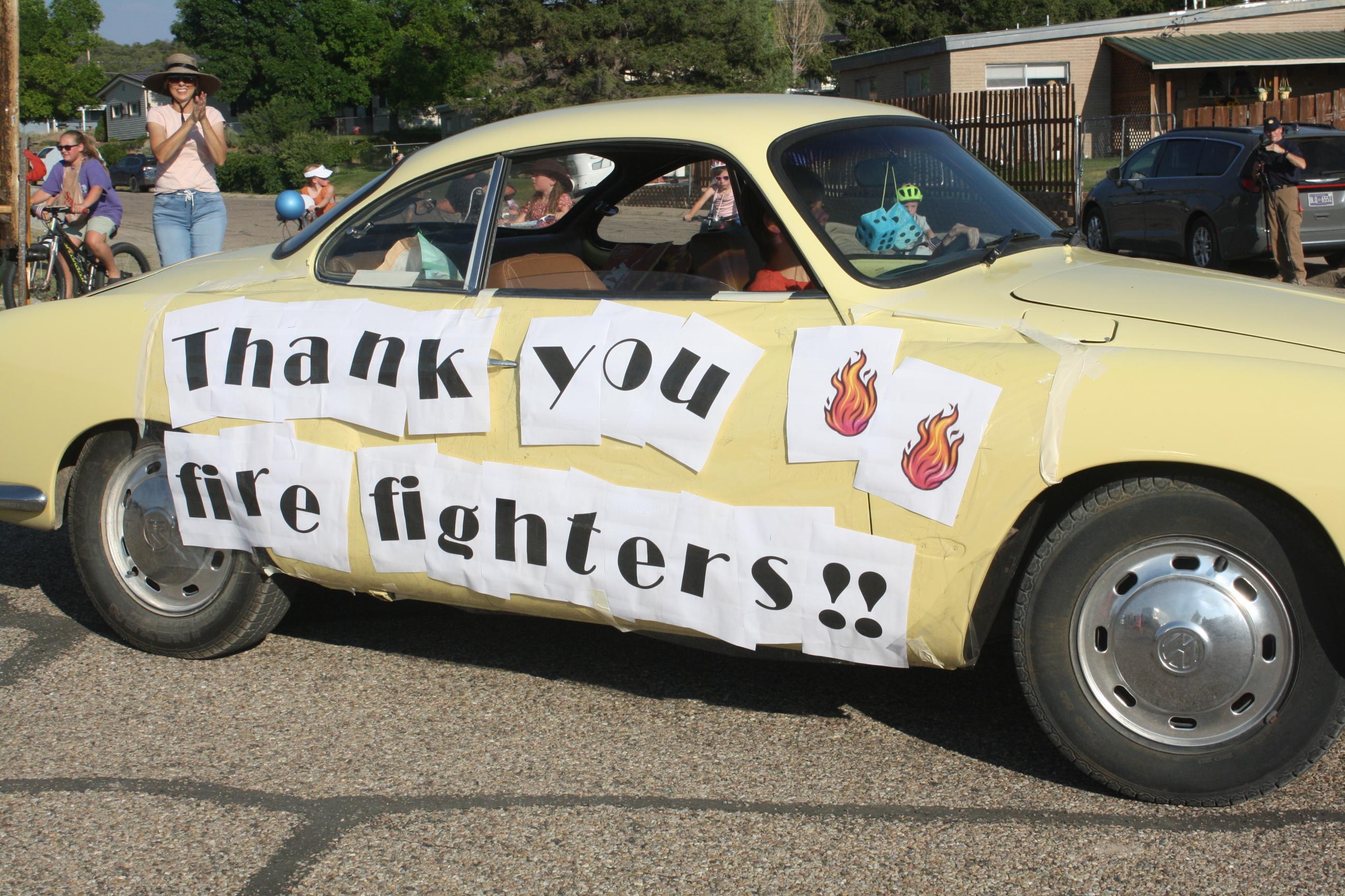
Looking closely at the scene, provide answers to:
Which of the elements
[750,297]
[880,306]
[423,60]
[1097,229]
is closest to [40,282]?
[750,297]

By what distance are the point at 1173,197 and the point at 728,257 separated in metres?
12.4

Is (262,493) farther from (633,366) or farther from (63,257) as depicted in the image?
(63,257)

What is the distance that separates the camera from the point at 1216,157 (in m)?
14.3

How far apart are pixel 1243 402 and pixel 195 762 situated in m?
2.86

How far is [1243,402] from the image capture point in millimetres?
2859

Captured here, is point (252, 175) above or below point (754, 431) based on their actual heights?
above

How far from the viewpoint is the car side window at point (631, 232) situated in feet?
12.8

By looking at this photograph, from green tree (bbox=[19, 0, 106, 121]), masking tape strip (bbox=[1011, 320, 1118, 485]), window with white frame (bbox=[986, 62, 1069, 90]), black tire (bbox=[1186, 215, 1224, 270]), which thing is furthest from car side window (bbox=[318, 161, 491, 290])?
green tree (bbox=[19, 0, 106, 121])

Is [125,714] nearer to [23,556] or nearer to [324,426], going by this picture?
[324,426]

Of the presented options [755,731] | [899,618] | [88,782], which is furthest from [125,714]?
[899,618]

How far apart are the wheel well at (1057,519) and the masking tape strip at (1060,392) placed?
2.4 inches

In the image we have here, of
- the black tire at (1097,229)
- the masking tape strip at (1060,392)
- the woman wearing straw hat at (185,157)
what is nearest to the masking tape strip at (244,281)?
the masking tape strip at (1060,392)

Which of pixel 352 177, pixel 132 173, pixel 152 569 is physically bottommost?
pixel 152 569

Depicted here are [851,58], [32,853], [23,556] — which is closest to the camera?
[32,853]
